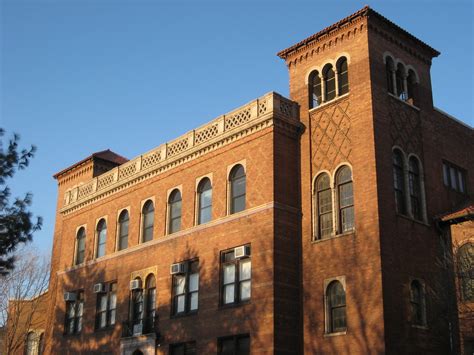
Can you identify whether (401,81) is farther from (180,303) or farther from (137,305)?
(137,305)

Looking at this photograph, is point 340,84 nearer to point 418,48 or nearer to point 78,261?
point 418,48

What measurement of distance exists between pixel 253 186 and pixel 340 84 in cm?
519

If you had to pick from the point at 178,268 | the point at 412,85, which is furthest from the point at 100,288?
the point at 412,85

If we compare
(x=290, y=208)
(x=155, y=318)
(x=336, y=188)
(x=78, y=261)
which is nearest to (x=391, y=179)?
(x=336, y=188)

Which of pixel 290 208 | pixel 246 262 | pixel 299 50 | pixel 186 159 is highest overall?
pixel 299 50

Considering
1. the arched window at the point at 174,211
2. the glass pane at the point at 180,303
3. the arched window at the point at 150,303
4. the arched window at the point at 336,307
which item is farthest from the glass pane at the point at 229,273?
the arched window at the point at 150,303

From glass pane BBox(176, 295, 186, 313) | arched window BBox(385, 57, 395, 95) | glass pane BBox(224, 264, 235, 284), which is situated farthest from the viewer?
glass pane BBox(176, 295, 186, 313)

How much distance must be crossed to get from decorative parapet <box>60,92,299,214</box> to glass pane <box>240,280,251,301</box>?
19.9 ft

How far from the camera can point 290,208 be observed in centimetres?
2531

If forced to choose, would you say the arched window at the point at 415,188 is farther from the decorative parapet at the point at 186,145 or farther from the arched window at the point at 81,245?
the arched window at the point at 81,245

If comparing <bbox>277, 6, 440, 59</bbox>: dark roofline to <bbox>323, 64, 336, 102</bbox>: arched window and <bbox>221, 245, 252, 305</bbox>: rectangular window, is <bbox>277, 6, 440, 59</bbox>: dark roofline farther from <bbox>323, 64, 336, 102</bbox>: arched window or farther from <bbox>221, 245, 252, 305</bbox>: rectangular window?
<bbox>221, 245, 252, 305</bbox>: rectangular window

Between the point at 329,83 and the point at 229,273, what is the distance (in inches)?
332

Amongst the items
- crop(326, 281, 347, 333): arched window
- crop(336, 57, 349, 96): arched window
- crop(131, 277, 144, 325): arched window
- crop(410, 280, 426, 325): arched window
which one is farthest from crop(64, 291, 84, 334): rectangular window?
crop(410, 280, 426, 325): arched window

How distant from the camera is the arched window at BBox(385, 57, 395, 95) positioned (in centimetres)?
2609
